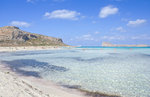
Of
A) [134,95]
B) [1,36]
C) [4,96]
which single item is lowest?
[134,95]

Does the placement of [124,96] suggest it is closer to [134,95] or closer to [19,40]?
[134,95]

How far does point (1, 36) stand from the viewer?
130500 millimetres

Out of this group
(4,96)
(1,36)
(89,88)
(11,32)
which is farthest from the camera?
(11,32)

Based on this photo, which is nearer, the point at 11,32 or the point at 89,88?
the point at 89,88

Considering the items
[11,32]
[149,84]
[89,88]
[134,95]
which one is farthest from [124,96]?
[11,32]

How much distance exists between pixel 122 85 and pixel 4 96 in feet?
32.4

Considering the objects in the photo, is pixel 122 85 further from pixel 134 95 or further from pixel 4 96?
pixel 4 96

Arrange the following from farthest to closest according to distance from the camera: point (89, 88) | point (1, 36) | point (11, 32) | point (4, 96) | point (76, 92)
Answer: point (11, 32)
point (1, 36)
point (89, 88)
point (76, 92)
point (4, 96)

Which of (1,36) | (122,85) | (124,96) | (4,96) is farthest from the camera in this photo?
(1,36)

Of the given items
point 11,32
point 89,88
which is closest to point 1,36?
point 11,32

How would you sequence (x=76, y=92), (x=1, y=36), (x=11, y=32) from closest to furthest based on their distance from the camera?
(x=76, y=92), (x=1, y=36), (x=11, y=32)

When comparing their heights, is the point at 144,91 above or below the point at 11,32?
below

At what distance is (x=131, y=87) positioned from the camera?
12242 mm

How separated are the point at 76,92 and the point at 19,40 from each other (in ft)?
458
